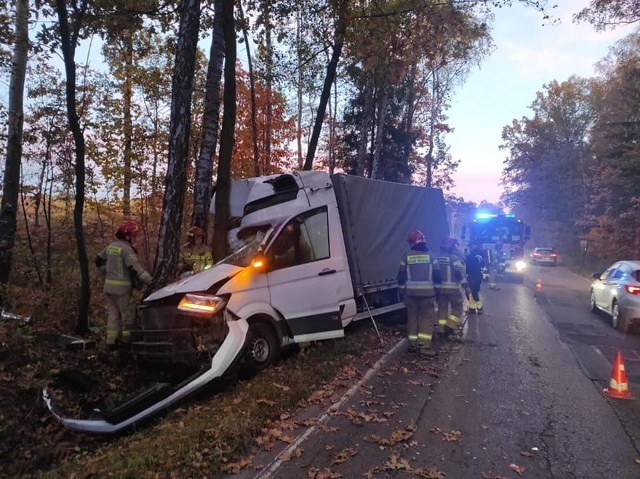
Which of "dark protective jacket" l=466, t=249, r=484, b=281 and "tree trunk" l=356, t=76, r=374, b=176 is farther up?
"tree trunk" l=356, t=76, r=374, b=176

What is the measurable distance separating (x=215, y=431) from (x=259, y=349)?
75.2 inches

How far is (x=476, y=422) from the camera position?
4.87m

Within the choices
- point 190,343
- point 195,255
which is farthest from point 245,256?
point 195,255

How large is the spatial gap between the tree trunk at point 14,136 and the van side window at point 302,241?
5.89 meters

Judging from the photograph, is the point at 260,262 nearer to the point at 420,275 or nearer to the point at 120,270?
the point at 120,270

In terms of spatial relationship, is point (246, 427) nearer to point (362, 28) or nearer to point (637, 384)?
point (637, 384)

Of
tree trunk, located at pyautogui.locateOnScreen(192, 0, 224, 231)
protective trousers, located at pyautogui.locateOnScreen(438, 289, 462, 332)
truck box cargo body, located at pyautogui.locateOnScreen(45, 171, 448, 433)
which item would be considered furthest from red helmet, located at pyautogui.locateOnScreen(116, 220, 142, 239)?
protective trousers, located at pyautogui.locateOnScreen(438, 289, 462, 332)

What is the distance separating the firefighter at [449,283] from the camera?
856 centimetres

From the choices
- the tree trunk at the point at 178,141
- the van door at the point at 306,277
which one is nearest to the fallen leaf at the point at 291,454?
the van door at the point at 306,277

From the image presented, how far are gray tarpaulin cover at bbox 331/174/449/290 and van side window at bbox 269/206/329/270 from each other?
0.68 metres

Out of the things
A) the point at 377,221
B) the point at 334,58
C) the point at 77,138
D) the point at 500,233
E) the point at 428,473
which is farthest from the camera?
→ the point at 500,233

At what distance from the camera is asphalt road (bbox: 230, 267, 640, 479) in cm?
393

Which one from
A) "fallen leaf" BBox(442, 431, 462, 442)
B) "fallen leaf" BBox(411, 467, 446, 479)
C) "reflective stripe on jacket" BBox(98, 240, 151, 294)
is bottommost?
"fallen leaf" BBox(411, 467, 446, 479)

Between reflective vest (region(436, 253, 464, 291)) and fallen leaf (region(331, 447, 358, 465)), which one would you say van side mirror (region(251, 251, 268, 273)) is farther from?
reflective vest (region(436, 253, 464, 291))
